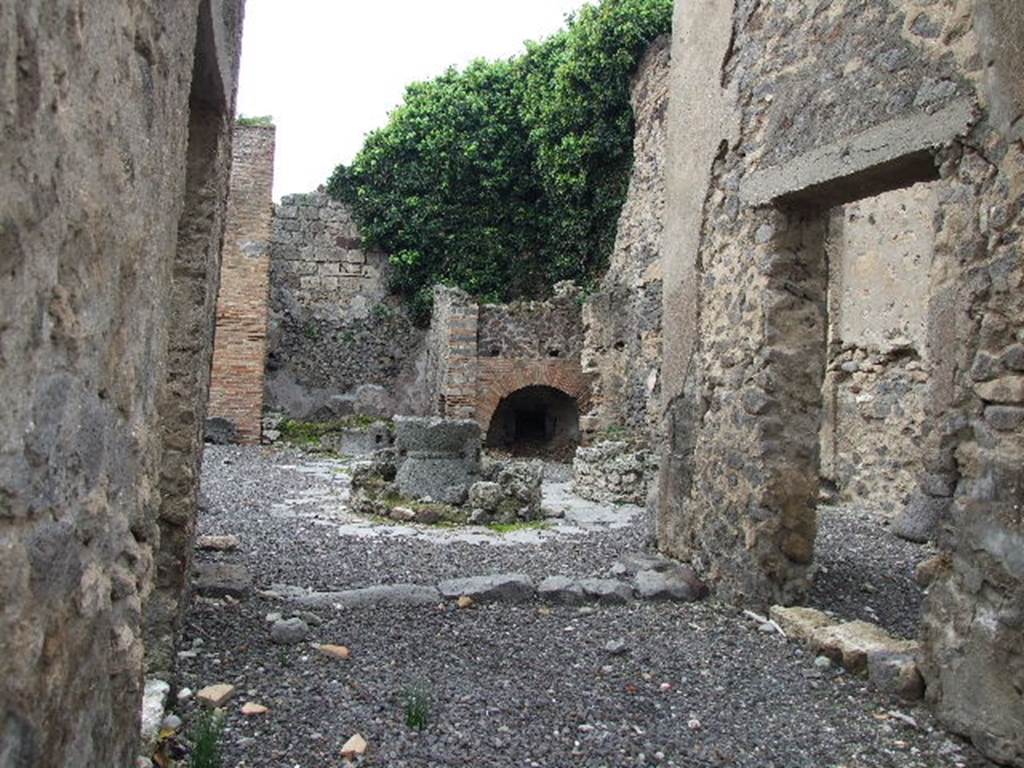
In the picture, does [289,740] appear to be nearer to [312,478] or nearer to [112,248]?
[112,248]

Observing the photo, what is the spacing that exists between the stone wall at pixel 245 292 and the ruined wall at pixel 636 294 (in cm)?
531

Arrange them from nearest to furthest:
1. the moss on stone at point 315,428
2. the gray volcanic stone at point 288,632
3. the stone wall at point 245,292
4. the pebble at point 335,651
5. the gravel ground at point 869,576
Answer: the pebble at point 335,651
the gray volcanic stone at point 288,632
the gravel ground at point 869,576
the stone wall at point 245,292
the moss on stone at point 315,428

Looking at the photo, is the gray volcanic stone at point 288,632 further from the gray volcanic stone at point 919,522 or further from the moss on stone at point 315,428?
the moss on stone at point 315,428

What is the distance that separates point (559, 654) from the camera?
13.4 ft

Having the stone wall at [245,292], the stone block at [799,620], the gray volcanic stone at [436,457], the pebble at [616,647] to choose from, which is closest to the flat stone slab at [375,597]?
the pebble at [616,647]

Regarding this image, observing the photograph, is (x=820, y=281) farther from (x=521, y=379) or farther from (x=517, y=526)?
(x=521, y=379)

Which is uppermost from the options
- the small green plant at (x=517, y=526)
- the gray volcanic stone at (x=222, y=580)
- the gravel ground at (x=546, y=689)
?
the small green plant at (x=517, y=526)

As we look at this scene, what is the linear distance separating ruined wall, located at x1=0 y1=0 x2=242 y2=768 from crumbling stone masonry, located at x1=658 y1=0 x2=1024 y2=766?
2.83 m

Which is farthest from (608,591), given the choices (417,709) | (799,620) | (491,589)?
(417,709)

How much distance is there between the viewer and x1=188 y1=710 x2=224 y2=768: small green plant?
263 centimetres

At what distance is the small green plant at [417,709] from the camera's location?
317cm

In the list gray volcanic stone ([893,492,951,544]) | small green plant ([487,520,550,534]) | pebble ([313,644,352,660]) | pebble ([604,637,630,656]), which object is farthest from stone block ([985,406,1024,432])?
small green plant ([487,520,550,534])

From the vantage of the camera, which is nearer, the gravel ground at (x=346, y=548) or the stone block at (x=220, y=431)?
the gravel ground at (x=346, y=548)

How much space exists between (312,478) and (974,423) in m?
8.28
